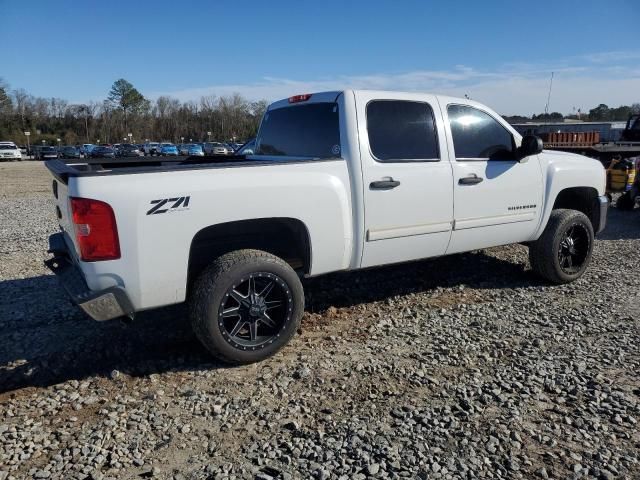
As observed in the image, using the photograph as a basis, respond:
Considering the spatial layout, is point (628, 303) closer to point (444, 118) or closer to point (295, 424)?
point (444, 118)

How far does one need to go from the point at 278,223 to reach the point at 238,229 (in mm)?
320

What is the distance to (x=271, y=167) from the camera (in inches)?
144

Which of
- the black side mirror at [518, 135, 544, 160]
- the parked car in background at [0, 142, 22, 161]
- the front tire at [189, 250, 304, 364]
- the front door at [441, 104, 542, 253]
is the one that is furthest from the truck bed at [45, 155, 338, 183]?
the parked car in background at [0, 142, 22, 161]

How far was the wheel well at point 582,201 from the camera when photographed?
588cm

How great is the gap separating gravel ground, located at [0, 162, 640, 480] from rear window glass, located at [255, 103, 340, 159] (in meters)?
1.55

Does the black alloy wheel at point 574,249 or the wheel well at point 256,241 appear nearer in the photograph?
the wheel well at point 256,241

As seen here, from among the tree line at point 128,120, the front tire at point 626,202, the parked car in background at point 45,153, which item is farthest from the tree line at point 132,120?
the front tire at point 626,202

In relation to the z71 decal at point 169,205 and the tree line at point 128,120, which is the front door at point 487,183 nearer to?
the z71 decal at point 169,205

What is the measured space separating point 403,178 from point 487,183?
1048mm

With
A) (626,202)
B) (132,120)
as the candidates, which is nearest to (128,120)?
(132,120)

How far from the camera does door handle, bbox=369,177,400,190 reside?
4070mm

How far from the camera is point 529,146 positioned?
4887 millimetres

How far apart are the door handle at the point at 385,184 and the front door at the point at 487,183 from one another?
74cm

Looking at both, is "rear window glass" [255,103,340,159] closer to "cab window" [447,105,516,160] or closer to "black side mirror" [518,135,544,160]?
"cab window" [447,105,516,160]
